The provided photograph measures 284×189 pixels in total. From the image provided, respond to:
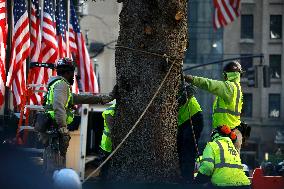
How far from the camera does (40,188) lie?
4.39 meters

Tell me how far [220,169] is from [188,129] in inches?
78.6

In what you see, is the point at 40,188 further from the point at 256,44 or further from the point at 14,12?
the point at 256,44

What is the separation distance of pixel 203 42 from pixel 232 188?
5305 cm

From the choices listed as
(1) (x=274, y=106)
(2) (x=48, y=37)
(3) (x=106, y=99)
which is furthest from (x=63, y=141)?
(1) (x=274, y=106)

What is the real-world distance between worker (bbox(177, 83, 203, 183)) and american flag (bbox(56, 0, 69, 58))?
865 cm

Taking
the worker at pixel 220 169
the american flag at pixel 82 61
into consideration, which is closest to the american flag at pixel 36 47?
the american flag at pixel 82 61

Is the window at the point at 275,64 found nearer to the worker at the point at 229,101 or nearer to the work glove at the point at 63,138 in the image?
the worker at the point at 229,101

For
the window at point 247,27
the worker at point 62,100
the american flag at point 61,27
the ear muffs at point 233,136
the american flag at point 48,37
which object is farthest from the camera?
the window at point 247,27

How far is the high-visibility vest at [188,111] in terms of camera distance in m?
11.0

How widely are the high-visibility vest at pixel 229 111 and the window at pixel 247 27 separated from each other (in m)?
53.9

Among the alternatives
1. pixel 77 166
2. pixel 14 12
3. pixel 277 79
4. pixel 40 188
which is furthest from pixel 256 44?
pixel 40 188

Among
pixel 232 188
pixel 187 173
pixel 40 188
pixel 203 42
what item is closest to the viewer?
pixel 40 188

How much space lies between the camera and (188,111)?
A: 10977 millimetres

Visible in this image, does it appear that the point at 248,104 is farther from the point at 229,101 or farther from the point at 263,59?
the point at 229,101
